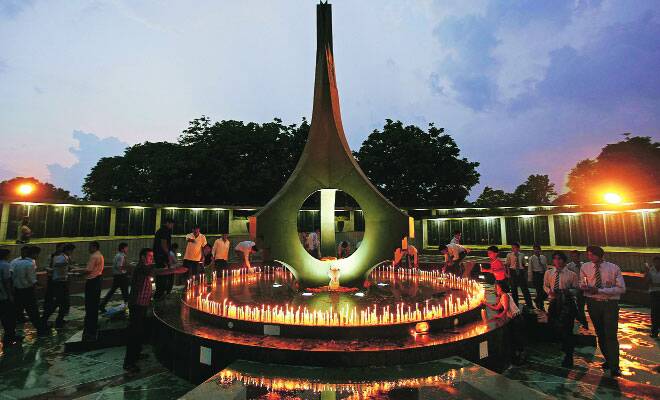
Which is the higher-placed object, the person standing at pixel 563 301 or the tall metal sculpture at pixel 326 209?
the tall metal sculpture at pixel 326 209

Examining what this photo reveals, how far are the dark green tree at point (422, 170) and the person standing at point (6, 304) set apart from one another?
1049 inches

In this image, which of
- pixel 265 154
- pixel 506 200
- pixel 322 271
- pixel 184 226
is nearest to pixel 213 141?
pixel 265 154

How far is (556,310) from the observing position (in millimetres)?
7680

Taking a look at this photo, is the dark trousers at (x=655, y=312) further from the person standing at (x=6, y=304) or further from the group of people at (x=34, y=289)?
the person standing at (x=6, y=304)

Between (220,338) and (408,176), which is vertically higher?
(408,176)

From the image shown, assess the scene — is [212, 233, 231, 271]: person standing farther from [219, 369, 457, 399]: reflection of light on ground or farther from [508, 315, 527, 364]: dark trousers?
[508, 315, 527, 364]: dark trousers

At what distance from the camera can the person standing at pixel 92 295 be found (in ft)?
25.3

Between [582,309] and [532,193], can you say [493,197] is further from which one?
[582,309]

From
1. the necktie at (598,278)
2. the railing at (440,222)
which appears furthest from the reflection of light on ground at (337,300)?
the railing at (440,222)

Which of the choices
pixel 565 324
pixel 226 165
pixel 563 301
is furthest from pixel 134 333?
pixel 226 165

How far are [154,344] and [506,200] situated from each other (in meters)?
53.2

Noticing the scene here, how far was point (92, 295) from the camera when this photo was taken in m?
8.05

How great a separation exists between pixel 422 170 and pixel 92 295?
26.8 metres

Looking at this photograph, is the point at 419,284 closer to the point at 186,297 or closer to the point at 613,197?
the point at 186,297
